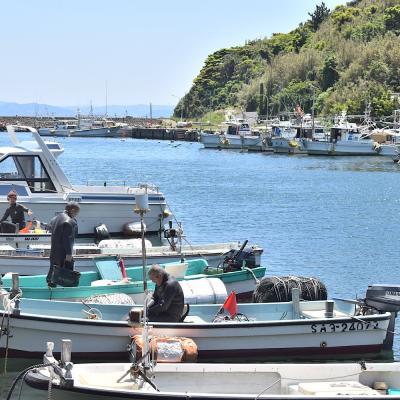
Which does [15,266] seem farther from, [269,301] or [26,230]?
[269,301]

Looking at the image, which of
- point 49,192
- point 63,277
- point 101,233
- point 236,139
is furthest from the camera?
point 236,139

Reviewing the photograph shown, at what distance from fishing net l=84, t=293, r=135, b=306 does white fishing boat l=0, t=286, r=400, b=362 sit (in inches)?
17.3

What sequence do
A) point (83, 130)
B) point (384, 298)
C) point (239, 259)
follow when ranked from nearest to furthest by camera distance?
point (384, 298)
point (239, 259)
point (83, 130)

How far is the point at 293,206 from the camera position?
1976 inches

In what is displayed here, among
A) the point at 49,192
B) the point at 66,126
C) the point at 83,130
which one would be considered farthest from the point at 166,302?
the point at 66,126

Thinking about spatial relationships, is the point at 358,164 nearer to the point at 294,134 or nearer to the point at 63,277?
the point at 294,134

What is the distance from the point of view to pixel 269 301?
744 inches

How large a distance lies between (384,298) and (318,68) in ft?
398

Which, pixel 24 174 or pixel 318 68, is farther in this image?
pixel 318 68

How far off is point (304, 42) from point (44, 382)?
148262mm

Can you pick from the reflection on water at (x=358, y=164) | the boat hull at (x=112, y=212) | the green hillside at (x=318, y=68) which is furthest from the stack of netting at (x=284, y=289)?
the green hillside at (x=318, y=68)

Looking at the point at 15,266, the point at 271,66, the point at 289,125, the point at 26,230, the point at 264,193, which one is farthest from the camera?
the point at 271,66

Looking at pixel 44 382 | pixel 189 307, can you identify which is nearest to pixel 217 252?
pixel 189 307

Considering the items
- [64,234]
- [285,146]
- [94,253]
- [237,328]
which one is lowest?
[285,146]
